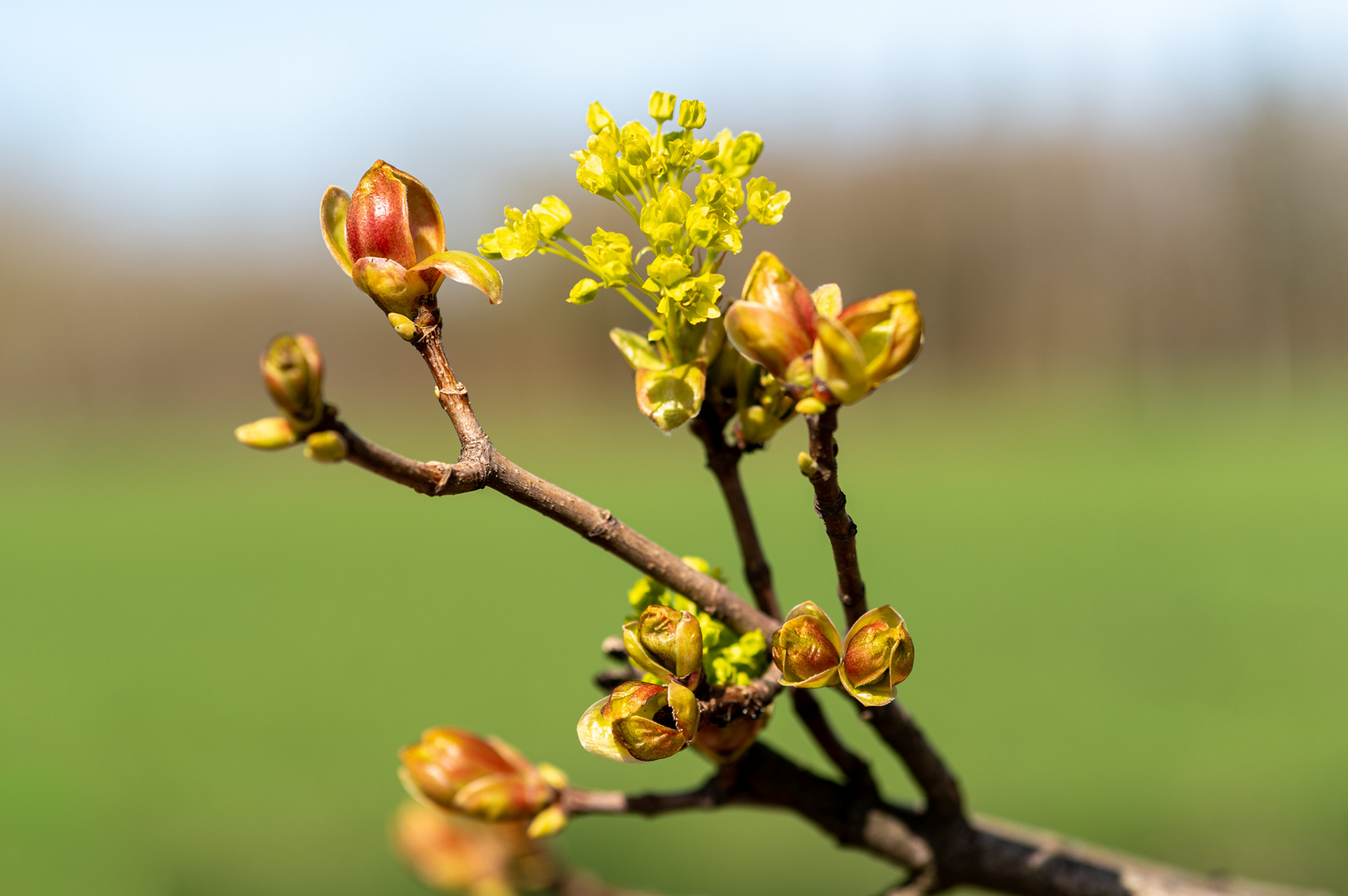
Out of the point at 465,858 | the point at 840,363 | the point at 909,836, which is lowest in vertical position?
the point at 465,858

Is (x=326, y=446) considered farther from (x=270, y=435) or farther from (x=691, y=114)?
(x=691, y=114)

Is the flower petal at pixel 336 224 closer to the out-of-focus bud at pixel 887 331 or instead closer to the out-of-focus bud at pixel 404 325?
the out-of-focus bud at pixel 404 325

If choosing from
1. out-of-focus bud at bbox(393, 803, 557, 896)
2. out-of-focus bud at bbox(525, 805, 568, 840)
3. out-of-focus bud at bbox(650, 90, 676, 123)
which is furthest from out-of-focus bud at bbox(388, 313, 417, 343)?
out-of-focus bud at bbox(393, 803, 557, 896)

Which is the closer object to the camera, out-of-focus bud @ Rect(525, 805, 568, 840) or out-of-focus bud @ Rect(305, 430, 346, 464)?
out-of-focus bud @ Rect(305, 430, 346, 464)

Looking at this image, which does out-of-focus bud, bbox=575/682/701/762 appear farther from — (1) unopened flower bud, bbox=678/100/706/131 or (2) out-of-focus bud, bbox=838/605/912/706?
(1) unopened flower bud, bbox=678/100/706/131

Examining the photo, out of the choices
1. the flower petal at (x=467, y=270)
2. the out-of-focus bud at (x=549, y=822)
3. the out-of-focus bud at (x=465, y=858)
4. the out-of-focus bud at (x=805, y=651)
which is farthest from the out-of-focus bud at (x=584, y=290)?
the out-of-focus bud at (x=465, y=858)

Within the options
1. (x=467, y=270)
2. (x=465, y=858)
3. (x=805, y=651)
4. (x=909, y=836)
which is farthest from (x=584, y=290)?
(x=465, y=858)
